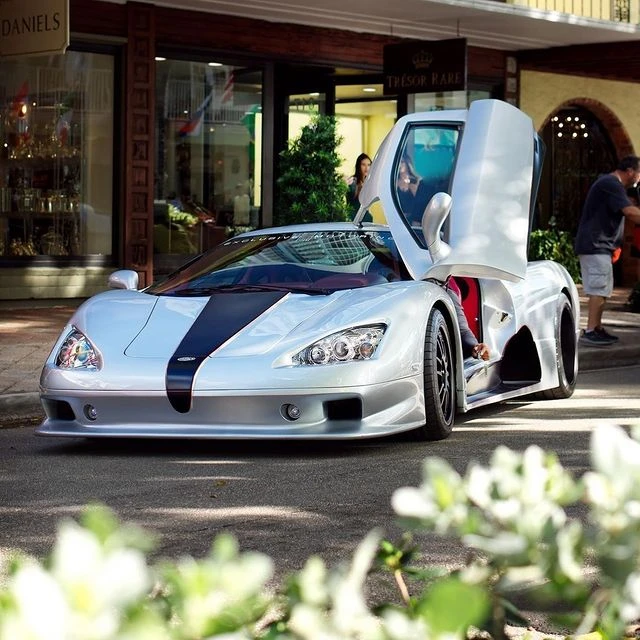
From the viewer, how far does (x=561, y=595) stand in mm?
1564

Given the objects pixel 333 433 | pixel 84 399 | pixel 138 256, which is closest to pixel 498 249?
pixel 333 433

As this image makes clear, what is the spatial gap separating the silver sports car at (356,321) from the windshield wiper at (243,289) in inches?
0.8

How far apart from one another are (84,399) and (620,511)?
586cm

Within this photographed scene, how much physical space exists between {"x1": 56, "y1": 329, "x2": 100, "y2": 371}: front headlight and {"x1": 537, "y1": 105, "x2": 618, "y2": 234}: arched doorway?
17.0 m

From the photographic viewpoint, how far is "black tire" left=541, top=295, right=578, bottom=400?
961cm

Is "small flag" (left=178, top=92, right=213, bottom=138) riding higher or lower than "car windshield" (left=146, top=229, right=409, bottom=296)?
higher

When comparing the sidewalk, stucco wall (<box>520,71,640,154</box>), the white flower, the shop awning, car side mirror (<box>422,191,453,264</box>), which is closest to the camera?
the white flower

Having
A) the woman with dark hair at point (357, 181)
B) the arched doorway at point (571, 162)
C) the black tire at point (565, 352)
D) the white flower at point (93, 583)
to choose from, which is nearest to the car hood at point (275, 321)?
the black tire at point (565, 352)

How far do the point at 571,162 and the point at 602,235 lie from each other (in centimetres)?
1078

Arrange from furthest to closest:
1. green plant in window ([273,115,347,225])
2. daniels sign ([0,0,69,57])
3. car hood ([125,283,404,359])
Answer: green plant in window ([273,115,347,225]) < daniels sign ([0,0,69,57]) < car hood ([125,283,404,359])

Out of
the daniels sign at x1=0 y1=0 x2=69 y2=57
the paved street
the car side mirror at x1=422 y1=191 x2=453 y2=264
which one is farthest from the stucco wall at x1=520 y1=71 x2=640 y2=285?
the car side mirror at x1=422 y1=191 x2=453 y2=264

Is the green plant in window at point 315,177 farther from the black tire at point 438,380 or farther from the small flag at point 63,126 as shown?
the black tire at point 438,380

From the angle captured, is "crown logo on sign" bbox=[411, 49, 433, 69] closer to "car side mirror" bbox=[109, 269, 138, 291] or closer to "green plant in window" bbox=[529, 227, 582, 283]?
"green plant in window" bbox=[529, 227, 582, 283]

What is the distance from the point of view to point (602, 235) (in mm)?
13438
